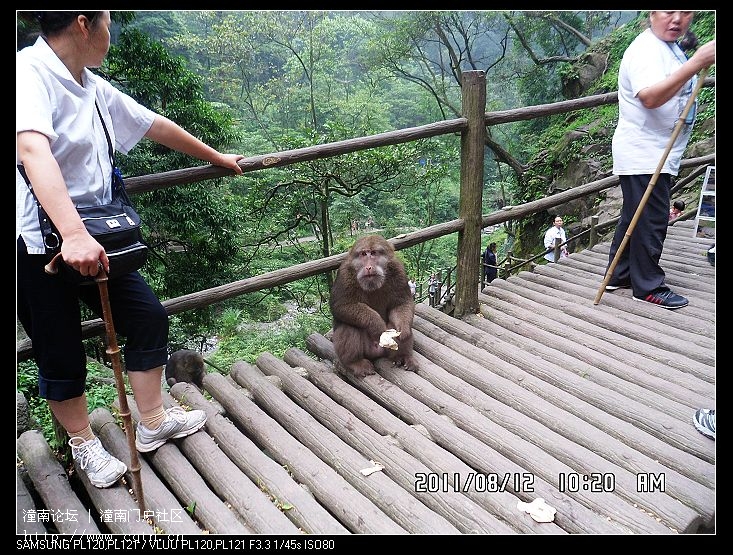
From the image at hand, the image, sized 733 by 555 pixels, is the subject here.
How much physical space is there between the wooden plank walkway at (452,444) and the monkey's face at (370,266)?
1.55 feet

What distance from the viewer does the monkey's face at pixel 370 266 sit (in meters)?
2.99

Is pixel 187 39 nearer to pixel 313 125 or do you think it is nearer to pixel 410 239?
pixel 313 125

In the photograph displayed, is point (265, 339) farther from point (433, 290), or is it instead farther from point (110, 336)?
point (110, 336)

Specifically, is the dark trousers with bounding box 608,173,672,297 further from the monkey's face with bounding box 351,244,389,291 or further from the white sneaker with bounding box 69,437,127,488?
the white sneaker with bounding box 69,437,127,488

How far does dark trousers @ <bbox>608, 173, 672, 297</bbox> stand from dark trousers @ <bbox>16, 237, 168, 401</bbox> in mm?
2792

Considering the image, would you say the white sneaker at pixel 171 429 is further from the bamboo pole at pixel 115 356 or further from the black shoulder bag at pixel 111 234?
the black shoulder bag at pixel 111 234

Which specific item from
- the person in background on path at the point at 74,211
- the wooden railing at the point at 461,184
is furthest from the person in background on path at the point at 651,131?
the person in background on path at the point at 74,211

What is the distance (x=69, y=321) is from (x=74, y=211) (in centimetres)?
48

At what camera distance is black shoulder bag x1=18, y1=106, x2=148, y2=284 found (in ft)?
5.89

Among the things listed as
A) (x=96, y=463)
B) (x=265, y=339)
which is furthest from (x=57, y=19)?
(x=265, y=339)

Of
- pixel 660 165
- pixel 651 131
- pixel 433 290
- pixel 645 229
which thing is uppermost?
pixel 651 131

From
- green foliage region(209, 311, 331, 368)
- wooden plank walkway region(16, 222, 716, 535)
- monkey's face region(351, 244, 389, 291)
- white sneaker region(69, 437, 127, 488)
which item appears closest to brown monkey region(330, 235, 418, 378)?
monkey's face region(351, 244, 389, 291)

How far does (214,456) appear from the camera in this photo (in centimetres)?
236

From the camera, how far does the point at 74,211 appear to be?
67.5 inches
